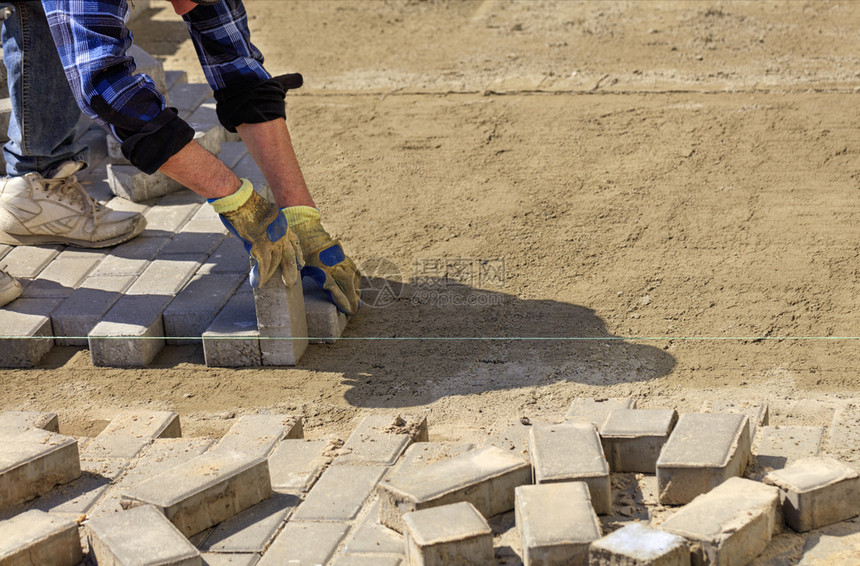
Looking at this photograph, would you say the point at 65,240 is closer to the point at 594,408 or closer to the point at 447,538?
the point at 594,408

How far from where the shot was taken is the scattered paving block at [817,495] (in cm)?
255

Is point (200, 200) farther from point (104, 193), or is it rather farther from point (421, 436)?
point (421, 436)

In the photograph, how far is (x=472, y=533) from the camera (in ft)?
7.98

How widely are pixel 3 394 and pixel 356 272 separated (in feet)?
5.15

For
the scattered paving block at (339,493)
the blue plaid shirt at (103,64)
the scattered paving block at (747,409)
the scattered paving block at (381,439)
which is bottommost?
the scattered paving block at (339,493)

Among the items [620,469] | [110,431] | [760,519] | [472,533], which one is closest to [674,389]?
[620,469]

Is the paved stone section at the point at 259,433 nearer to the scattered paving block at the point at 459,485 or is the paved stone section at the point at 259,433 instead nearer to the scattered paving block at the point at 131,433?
the scattered paving block at the point at 131,433

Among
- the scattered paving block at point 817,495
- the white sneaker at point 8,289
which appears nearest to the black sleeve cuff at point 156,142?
the white sneaker at point 8,289

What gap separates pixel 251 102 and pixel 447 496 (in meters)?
2.23

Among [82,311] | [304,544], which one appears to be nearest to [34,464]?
[304,544]

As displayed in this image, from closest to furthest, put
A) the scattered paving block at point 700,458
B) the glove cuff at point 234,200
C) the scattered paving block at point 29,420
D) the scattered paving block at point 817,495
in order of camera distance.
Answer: the scattered paving block at point 817,495
the scattered paving block at point 700,458
the scattered paving block at point 29,420
the glove cuff at point 234,200

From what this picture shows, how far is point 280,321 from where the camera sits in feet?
13.1

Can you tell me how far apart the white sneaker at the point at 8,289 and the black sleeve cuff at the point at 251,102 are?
123 centimetres

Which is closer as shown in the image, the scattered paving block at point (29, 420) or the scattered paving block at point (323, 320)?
the scattered paving block at point (29, 420)
